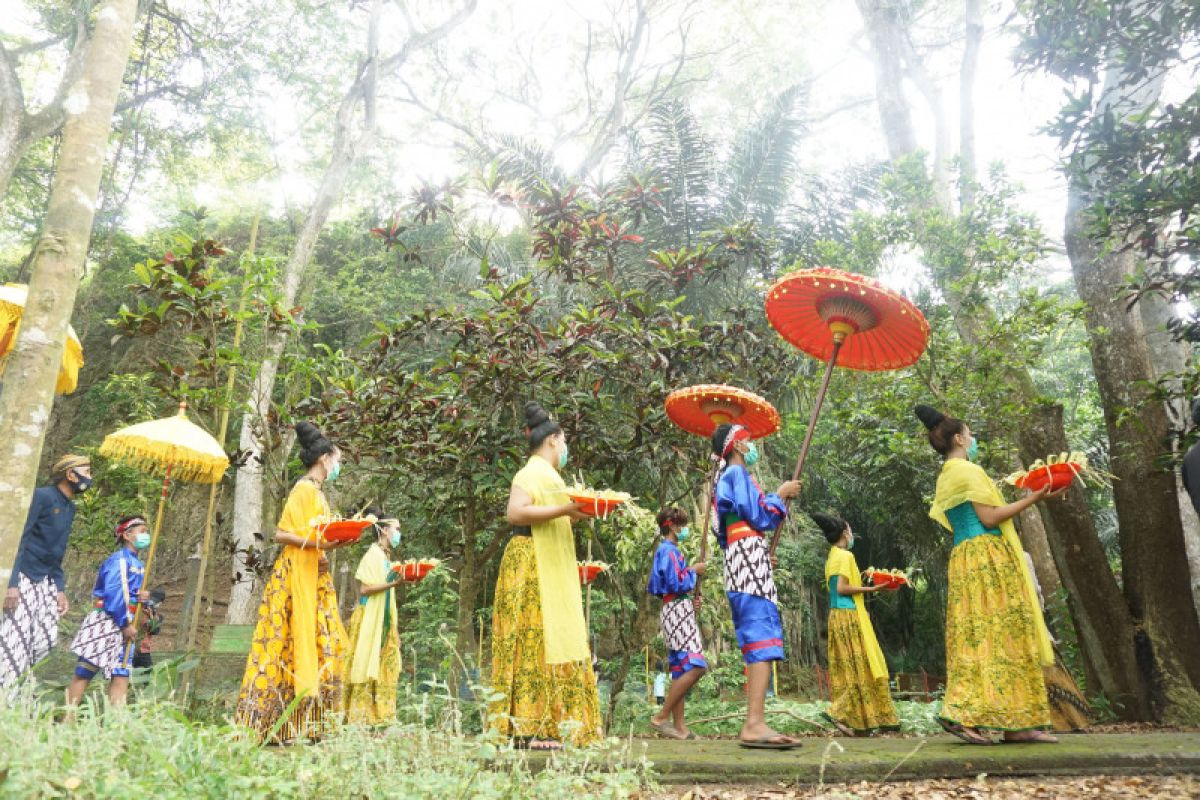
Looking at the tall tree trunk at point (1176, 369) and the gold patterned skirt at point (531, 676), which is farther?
the tall tree trunk at point (1176, 369)

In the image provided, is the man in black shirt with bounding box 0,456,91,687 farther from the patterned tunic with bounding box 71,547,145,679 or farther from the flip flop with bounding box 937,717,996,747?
the flip flop with bounding box 937,717,996,747

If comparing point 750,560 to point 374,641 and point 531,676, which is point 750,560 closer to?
point 531,676

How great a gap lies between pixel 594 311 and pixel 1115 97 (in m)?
5.98

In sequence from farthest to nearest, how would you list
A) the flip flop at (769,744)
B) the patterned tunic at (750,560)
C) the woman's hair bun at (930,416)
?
the woman's hair bun at (930,416)
the patterned tunic at (750,560)
the flip flop at (769,744)

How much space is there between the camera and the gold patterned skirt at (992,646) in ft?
12.8

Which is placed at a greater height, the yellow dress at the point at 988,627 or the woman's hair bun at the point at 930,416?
the woman's hair bun at the point at 930,416

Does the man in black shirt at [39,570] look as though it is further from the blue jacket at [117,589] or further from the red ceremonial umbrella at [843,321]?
the red ceremonial umbrella at [843,321]

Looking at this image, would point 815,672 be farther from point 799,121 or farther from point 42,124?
point 42,124

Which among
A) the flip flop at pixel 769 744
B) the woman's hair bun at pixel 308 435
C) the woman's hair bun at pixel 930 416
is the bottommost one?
the flip flop at pixel 769 744

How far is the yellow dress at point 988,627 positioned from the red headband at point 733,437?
3.72ft

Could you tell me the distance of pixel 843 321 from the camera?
445cm

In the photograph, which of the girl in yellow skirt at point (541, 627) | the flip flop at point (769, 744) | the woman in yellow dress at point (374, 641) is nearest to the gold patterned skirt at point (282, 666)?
the girl in yellow skirt at point (541, 627)

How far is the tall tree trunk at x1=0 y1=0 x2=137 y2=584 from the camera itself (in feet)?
11.4

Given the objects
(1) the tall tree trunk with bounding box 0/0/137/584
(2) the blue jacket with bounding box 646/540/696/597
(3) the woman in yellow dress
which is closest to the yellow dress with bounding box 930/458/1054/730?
(2) the blue jacket with bounding box 646/540/696/597
